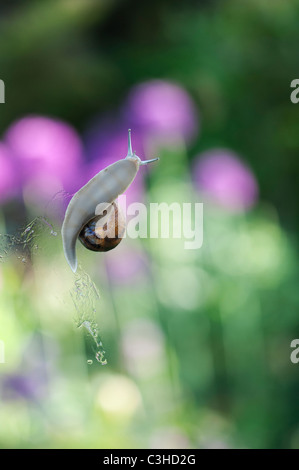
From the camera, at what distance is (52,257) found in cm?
28

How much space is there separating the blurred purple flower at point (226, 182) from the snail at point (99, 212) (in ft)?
1.56

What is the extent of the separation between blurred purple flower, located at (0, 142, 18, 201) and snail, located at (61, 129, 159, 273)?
0.74 feet

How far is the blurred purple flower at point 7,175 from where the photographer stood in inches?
17.5

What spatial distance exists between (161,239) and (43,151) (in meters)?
0.19

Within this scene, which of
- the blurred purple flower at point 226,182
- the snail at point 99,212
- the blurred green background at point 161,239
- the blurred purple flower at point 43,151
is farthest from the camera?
the blurred purple flower at point 226,182

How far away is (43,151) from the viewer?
1.70 feet

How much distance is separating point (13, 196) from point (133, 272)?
24 cm

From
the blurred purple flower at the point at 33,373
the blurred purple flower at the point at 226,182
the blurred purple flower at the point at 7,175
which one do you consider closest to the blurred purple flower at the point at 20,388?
the blurred purple flower at the point at 33,373

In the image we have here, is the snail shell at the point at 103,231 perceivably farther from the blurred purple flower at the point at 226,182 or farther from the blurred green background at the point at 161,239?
the blurred purple flower at the point at 226,182

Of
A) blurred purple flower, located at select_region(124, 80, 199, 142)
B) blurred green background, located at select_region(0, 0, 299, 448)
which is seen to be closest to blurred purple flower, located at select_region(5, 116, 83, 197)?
blurred green background, located at select_region(0, 0, 299, 448)

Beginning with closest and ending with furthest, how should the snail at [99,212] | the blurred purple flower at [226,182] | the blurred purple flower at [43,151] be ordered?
1. the snail at [99,212]
2. the blurred purple flower at [43,151]
3. the blurred purple flower at [226,182]

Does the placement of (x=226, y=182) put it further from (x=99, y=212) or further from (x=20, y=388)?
(x=99, y=212)
